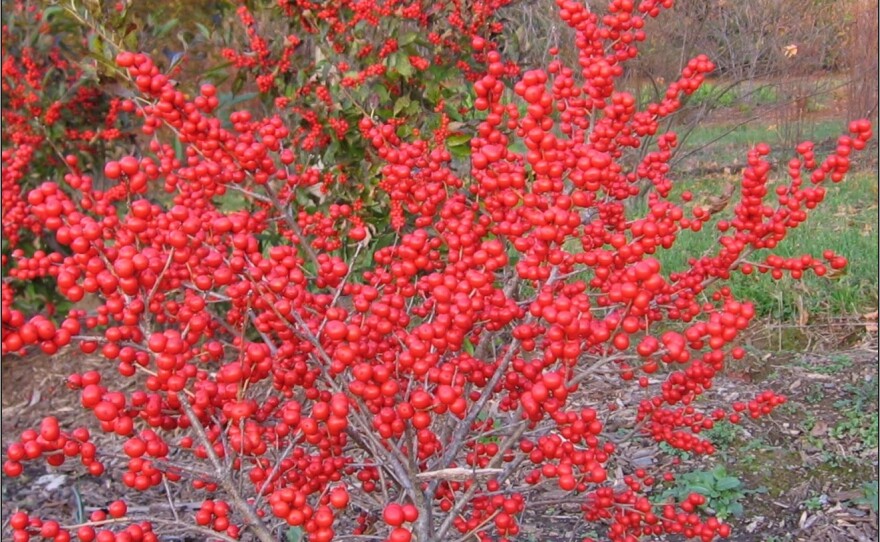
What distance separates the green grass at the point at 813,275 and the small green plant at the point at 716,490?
131cm

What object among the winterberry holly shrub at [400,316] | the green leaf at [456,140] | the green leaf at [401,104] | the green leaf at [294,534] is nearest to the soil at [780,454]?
the green leaf at [294,534]

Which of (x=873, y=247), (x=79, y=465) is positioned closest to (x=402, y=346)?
(x=79, y=465)

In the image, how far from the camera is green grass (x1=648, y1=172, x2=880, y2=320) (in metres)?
4.39

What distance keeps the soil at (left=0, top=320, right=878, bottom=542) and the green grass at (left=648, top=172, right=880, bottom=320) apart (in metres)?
0.14

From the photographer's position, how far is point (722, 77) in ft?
19.1

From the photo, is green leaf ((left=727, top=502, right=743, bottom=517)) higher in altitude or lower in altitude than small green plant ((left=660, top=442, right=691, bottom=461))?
higher

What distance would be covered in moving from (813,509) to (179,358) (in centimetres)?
239

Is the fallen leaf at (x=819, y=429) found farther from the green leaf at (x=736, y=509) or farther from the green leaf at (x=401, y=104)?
the green leaf at (x=401, y=104)

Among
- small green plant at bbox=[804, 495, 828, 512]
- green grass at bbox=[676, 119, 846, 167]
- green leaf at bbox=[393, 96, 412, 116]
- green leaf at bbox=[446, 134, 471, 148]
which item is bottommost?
green grass at bbox=[676, 119, 846, 167]

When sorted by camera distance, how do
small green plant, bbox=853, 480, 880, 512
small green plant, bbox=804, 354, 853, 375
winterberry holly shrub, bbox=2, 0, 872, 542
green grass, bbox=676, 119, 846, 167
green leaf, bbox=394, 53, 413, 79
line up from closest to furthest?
winterberry holly shrub, bbox=2, 0, 872, 542
small green plant, bbox=853, 480, 880, 512
green leaf, bbox=394, 53, 413, 79
small green plant, bbox=804, 354, 853, 375
green grass, bbox=676, 119, 846, 167

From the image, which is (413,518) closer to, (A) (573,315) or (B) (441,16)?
(A) (573,315)

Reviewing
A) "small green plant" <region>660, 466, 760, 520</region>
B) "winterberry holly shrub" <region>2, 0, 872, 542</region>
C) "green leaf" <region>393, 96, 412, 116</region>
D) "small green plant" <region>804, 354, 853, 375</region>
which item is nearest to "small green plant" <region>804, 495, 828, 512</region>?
"small green plant" <region>660, 466, 760, 520</region>

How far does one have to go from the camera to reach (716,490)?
9.29 feet

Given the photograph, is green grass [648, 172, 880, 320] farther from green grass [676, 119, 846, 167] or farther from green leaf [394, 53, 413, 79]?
green leaf [394, 53, 413, 79]
